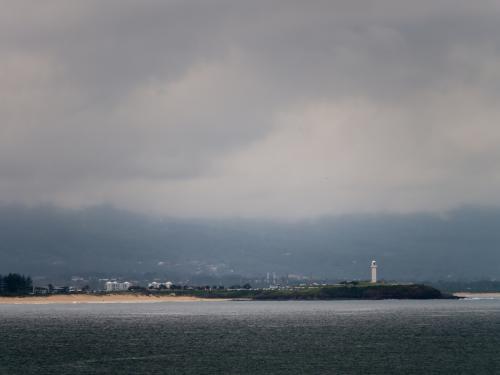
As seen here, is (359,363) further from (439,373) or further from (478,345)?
(478,345)

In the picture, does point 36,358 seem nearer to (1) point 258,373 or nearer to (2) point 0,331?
(1) point 258,373

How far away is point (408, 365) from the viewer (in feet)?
375

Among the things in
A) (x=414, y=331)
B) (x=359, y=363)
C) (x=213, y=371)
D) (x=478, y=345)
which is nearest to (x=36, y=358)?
(x=213, y=371)

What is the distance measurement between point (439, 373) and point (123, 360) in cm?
4866

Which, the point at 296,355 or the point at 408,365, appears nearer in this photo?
the point at 408,365

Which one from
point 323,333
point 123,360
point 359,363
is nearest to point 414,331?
point 323,333

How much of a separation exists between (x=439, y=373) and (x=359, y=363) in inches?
553

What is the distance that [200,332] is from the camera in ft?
589

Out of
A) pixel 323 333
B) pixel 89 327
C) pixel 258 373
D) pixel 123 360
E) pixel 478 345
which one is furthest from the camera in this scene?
pixel 89 327

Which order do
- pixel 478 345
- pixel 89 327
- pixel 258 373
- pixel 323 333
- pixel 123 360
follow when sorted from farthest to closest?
pixel 89 327, pixel 323 333, pixel 478 345, pixel 123 360, pixel 258 373

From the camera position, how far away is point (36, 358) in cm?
12550

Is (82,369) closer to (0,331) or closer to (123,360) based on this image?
(123,360)

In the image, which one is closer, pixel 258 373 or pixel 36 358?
pixel 258 373

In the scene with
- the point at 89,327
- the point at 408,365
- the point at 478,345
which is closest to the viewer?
the point at 408,365
